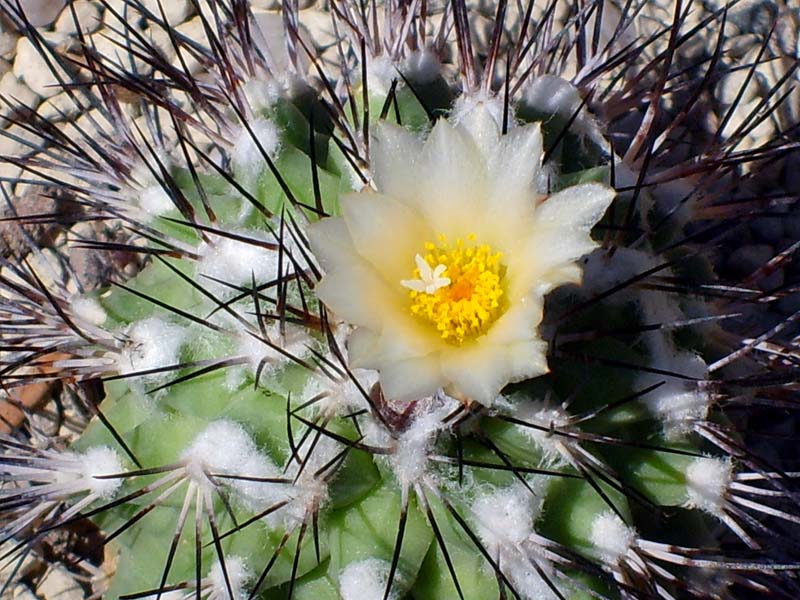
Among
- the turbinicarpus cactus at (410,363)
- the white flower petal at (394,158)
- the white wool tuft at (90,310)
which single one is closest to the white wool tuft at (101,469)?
the turbinicarpus cactus at (410,363)

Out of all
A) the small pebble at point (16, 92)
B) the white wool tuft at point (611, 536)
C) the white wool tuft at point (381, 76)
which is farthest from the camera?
the small pebble at point (16, 92)

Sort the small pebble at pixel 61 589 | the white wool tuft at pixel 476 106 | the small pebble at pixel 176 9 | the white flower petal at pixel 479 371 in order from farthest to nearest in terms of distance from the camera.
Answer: the small pebble at pixel 176 9 < the small pebble at pixel 61 589 < the white wool tuft at pixel 476 106 < the white flower petal at pixel 479 371

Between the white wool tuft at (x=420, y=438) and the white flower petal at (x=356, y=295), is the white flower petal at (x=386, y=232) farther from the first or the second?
the white wool tuft at (x=420, y=438)

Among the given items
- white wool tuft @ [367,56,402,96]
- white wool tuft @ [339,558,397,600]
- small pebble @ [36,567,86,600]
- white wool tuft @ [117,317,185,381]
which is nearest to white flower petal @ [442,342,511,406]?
white wool tuft @ [339,558,397,600]

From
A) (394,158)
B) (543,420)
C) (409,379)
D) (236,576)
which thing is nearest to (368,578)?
(236,576)

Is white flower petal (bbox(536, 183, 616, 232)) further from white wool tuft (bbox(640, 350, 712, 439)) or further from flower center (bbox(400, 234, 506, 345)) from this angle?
white wool tuft (bbox(640, 350, 712, 439))

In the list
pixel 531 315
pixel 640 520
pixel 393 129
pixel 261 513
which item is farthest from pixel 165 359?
pixel 640 520
